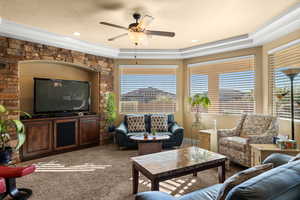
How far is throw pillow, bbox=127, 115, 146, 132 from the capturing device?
16.2 feet

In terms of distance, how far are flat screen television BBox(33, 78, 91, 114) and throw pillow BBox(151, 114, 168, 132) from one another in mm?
1961

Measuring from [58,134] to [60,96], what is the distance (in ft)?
3.16

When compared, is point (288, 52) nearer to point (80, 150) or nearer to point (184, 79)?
point (184, 79)

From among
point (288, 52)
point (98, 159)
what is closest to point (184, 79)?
point (288, 52)

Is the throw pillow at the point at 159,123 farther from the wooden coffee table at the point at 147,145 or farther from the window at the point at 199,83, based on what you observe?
the window at the point at 199,83

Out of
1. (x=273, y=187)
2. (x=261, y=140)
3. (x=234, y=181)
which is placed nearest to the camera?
(x=273, y=187)

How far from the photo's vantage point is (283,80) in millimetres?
3562

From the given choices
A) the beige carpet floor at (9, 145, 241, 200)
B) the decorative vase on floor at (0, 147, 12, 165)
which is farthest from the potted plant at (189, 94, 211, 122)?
the decorative vase on floor at (0, 147, 12, 165)

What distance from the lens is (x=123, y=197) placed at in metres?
2.34

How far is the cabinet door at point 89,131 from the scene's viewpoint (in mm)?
4656

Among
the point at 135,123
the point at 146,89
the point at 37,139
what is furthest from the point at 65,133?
the point at 146,89

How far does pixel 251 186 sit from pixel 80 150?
14.7 feet

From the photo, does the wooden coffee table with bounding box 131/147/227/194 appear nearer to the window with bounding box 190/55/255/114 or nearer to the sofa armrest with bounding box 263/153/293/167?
the sofa armrest with bounding box 263/153/293/167

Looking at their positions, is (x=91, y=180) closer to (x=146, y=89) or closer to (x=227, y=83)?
(x=146, y=89)
